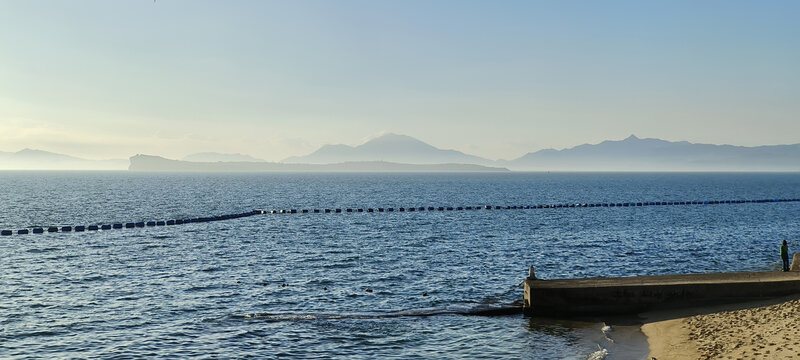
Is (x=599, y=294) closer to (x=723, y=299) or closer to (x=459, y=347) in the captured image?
(x=723, y=299)

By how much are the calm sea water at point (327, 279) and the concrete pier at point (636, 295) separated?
4.03 ft

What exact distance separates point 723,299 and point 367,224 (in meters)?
64.4

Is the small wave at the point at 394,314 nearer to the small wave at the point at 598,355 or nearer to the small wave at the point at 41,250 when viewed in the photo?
the small wave at the point at 598,355

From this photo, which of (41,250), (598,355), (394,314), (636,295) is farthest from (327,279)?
(41,250)

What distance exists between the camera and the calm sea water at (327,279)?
108 feet

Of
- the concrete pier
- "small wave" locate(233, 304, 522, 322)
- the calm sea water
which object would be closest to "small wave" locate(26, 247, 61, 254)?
the calm sea water

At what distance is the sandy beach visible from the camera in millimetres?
27641

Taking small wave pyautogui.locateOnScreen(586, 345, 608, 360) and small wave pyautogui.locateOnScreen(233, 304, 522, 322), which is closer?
small wave pyautogui.locateOnScreen(586, 345, 608, 360)

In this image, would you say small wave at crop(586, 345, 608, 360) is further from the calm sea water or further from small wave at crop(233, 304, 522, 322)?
small wave at crop(233, 304, 522, 322)

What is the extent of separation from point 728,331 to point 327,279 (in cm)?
2793

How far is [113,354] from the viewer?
103ft

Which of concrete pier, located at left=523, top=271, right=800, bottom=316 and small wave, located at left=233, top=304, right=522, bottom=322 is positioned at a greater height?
concrete pier, located at left=523, top=271, right=800, bottom=316

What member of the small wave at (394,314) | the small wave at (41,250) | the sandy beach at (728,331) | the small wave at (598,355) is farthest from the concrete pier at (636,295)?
the small wave at (41,250)

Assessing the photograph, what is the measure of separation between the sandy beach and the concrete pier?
2.26 ft
